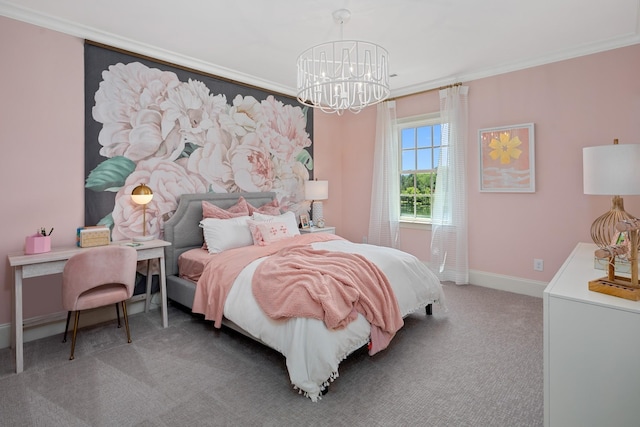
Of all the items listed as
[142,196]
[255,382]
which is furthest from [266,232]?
[255,382]

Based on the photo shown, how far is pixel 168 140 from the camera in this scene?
11.7 ft

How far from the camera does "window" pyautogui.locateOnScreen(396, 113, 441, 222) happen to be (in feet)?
15.4

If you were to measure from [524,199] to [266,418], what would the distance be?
3615mm

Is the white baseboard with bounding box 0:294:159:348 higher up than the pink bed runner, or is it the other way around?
the pink bed runner

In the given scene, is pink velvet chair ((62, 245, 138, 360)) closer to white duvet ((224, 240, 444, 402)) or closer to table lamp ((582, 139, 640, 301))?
white duvet ((224, 240, 444, 402))

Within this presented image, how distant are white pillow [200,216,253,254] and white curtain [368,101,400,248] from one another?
7.40ft

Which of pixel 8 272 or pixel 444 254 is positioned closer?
pixel 8 272

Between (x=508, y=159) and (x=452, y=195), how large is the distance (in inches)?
30.1

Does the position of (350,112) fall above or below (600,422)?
above

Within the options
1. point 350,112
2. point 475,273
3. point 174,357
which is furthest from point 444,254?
point 174,357

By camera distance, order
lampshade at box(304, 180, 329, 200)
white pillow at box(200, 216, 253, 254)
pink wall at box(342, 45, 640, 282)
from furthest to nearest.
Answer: lampshade at box(304, 180, 329, 200) → white pillow at box(200, 216, 253, 254) → pink wall at box(342, 45, 640, 282)

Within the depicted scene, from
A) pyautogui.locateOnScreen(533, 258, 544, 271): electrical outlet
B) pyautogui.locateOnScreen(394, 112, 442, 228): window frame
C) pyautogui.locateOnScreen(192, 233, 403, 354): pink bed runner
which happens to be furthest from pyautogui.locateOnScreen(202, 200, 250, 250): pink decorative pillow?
pyautogui.locateOnScreen(533, 258, 544, 271): electrical outlet

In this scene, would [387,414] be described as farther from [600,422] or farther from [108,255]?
[108,255]

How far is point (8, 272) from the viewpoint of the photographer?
2.68 m
